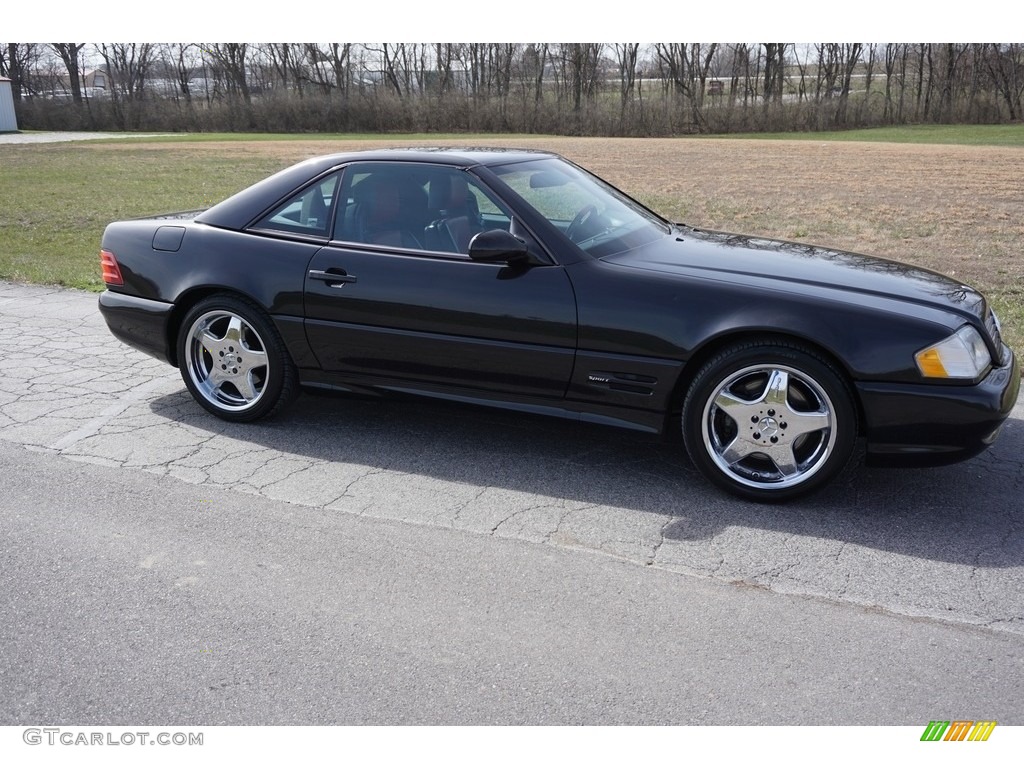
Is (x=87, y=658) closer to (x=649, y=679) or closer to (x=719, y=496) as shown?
(x=649, y=679)

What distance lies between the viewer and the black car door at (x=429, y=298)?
14.5ft

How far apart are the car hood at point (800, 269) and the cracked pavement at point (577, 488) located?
804mm

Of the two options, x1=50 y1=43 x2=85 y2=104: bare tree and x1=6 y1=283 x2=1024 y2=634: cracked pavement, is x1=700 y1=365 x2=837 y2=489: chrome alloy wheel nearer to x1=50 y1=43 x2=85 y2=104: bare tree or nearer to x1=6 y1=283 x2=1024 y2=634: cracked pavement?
x1=6 y1=283 x2=1024 y2=634: cracked pavement

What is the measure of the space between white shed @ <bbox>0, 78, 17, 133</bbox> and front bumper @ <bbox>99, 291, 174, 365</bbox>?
5852 cm

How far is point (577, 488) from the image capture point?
4.37 metres

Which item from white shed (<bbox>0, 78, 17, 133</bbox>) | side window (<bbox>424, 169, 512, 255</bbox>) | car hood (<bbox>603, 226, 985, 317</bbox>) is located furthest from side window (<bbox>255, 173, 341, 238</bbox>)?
white shed (<bbox>0, 78, 17, 133</bbox>)

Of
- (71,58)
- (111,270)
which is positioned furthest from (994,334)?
(71,58)

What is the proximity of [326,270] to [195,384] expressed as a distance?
108 cm

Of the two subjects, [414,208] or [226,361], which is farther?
[226,361]

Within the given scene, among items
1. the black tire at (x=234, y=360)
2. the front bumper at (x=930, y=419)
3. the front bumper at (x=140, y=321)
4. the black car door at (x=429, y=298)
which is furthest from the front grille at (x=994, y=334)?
the front bumper at (x=140, y=321)

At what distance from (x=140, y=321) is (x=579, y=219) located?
249cm

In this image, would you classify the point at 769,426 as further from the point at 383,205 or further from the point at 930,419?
the point at 383,205

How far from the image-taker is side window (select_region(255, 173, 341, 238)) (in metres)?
4.97
